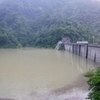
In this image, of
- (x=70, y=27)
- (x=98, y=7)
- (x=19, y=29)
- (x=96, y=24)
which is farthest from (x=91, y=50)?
(x=98, y=7)

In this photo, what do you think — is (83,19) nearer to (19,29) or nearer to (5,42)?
(19,29)

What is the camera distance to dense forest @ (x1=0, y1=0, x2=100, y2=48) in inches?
3750

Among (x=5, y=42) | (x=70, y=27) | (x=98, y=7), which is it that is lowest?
(x=5, y=42)

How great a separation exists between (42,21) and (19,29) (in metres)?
20.0

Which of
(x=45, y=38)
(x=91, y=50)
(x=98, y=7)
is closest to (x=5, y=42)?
(x=45, y=38)

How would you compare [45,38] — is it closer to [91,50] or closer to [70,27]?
[70,27]

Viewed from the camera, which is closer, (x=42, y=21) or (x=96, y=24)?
(x=96, y=24)

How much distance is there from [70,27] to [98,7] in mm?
50246

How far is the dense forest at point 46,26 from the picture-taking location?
313 feet

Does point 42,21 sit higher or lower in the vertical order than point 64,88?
higher

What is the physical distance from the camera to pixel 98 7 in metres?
139

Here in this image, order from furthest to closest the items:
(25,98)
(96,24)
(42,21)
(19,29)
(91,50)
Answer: (42,21)
(19,29)
(96,24)
(91,50)
(25,98)

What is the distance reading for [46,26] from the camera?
12019cm

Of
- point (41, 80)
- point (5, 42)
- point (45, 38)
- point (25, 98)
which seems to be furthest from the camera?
point (45, 38)
